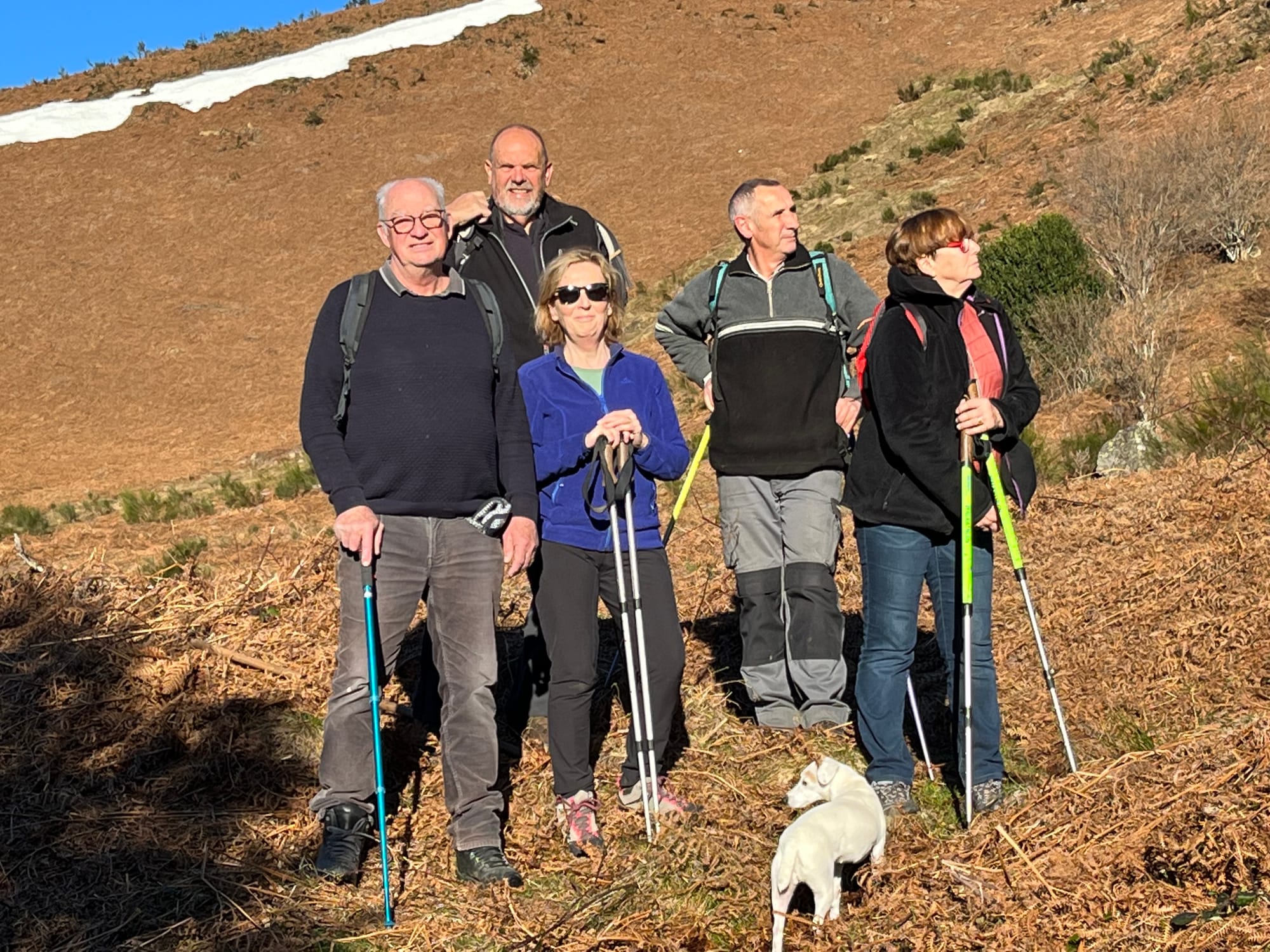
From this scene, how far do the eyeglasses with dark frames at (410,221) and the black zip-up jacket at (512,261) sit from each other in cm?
106

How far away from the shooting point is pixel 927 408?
434cm

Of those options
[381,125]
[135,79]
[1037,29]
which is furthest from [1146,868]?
[135,79]

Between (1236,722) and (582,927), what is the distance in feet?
8.82

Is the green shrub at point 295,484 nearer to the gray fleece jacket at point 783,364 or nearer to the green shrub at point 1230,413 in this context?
the green shrub at point 1230,413

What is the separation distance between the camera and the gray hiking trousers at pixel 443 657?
14.2 feet

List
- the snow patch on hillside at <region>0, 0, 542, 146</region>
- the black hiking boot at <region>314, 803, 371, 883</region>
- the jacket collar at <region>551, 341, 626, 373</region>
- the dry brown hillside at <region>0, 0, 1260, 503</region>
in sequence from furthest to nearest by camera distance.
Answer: the snow patch on hillside at <region>0, 0, 542, 146</region>, the dry brown hillside at <region>0, 0, 1260, 503</region>, the jacket collar at <region>551, 341, 626, 373</region>, the black hiking boot at <region>314, 803, 371, 883</region>

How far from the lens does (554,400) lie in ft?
15.6

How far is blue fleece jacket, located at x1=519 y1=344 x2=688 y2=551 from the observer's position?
4680 millimetres

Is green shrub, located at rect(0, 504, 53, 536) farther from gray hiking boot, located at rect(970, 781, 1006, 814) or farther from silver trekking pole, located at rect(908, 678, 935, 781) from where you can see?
gray hiking boot, located at rect(970, 781, 1006, 814)

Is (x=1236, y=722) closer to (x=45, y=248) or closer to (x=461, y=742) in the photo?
(x=461, y=742)

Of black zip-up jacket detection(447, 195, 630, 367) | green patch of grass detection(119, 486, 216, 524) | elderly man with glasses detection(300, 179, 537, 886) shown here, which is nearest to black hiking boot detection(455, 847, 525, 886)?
elderly man with glasses detection(300, 179, 537, 886)

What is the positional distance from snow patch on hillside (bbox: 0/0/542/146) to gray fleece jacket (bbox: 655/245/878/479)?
117ft

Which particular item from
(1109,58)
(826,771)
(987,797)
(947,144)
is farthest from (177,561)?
(1109,58)

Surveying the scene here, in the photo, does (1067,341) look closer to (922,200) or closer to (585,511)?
(585,511)
